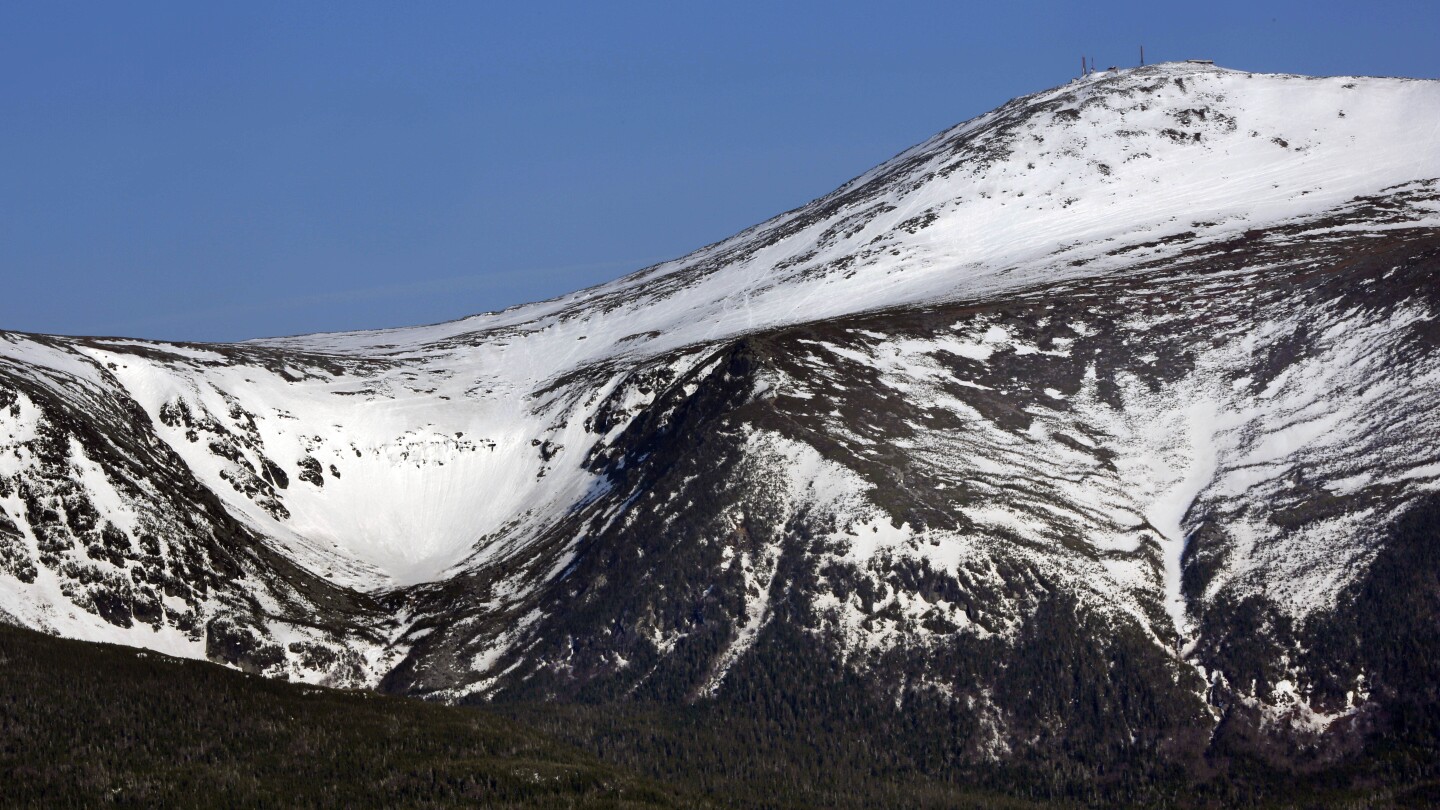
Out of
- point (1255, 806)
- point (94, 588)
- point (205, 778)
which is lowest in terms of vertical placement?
point (1255, 806)

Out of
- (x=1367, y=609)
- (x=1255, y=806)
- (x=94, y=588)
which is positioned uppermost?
(x=94, y=588)

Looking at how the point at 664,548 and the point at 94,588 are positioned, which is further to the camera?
the point at 664,548

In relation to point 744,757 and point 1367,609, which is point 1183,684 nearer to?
point 1367,609

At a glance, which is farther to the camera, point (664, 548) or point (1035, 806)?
point (664, 548)

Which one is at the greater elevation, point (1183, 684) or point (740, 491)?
point (740, 491)

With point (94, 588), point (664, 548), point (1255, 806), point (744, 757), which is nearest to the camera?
point (1255, 806)

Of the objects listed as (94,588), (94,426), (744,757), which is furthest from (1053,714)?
(94,426)

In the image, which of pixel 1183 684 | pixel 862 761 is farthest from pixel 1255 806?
pixel 862 761

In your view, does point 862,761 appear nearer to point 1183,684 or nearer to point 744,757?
point 744,757

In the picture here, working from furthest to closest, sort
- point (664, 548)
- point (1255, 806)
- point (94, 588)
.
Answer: point (664, 548) < point (94, 588) < point (1255, 806)
